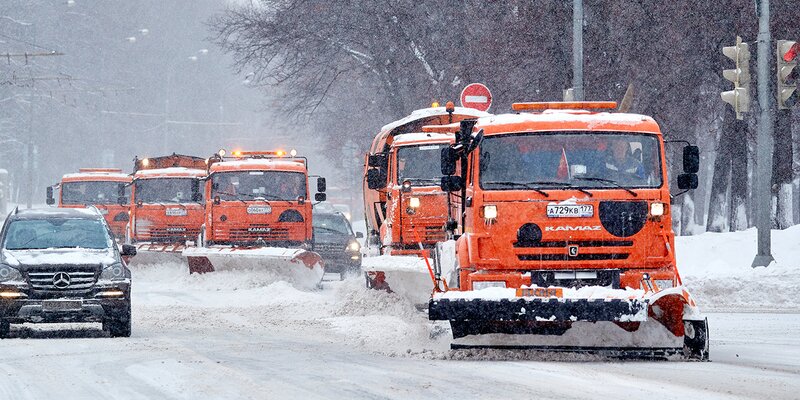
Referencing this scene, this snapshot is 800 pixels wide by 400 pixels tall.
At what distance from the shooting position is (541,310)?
12.7 meters

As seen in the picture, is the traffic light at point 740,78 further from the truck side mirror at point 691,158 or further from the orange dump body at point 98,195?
the orange dump body at point 98,195

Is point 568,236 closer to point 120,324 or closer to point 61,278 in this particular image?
point 120,324

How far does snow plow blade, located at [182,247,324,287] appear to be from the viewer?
1032 inches

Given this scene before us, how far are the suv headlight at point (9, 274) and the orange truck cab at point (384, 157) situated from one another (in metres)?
6.05

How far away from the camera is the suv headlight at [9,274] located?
16406mm

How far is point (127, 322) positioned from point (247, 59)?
85.4 feet

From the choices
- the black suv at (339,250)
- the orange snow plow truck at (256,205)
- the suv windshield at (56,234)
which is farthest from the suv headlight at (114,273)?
the black suv at (339,250)

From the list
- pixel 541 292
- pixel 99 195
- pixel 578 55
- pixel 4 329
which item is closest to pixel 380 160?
pixel 578 55

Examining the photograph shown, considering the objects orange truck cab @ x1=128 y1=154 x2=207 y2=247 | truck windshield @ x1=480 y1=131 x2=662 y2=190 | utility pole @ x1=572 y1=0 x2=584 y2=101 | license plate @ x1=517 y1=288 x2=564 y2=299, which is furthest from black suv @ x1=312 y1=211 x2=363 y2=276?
license plate @ x1=517 y1=288 x2=564 y2=299

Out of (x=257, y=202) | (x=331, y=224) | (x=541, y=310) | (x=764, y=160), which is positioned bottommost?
(x=541, y=310)

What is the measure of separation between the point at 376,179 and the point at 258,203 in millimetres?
7743

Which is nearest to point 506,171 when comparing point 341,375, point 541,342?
point 541,342

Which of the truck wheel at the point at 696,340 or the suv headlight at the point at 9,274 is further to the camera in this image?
the suv headlight at the point at 9,274

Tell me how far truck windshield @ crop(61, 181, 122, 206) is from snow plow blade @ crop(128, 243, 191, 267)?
5.46m
